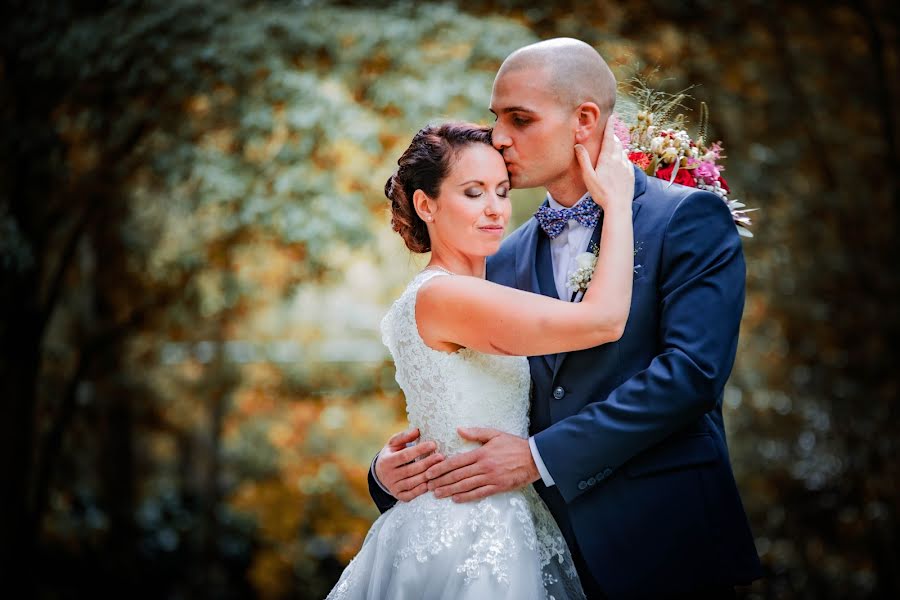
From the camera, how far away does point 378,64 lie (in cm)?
548

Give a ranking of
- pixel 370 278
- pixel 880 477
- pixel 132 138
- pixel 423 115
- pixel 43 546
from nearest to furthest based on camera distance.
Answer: pixel 423 115 < pixel 132 138 < pixel 880 477 < pixel 43 546 < pixel 370 278

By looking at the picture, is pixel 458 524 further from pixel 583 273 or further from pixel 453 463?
pixel 583 273

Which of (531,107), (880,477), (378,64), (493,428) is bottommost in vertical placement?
(880,477)

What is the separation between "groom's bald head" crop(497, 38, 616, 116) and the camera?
2.69m

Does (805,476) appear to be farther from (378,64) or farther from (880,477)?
(378,64)

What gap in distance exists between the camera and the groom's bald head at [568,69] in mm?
2691

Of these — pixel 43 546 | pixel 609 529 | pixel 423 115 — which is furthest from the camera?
pixel 43 546

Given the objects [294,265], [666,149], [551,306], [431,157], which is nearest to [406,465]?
[551,306]

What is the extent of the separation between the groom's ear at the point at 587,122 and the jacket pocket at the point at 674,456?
2.86 feet

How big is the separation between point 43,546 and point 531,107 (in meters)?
7.22

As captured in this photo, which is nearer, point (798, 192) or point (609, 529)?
point (609, 529)

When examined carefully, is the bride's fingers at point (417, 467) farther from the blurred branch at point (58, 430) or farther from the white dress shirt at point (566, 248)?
the blurred branch at point (58, 430)

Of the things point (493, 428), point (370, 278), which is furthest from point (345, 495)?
point (493, 428)

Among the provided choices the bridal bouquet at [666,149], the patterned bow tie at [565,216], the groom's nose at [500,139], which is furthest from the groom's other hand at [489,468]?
the bridal bouquet at [666,149]
